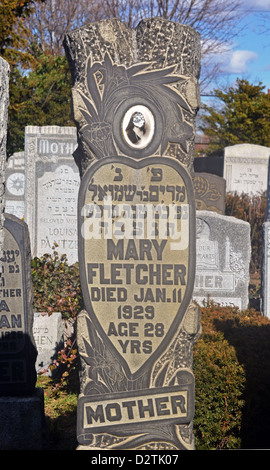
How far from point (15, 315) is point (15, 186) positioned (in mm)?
8680

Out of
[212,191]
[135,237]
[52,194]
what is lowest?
[135,237]

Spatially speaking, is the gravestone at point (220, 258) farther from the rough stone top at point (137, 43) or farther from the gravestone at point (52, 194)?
the rough stone top at point (137, 43)

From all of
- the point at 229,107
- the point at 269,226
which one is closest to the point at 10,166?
the point at 269,226

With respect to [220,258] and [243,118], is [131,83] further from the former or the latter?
[243,118]

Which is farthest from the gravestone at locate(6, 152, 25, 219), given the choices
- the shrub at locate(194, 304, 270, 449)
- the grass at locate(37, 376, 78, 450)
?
the shrub at locate(194, 304, 270, 449)

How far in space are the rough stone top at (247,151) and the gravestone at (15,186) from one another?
245 inches

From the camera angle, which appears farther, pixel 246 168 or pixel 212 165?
pixel 212 165

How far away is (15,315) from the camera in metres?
4.28

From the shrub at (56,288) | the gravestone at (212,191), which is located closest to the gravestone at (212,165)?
the gravestone at (212,191)

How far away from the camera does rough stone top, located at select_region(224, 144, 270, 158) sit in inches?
617

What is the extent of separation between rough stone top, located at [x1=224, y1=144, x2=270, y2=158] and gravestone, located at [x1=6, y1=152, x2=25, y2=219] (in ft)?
20.4

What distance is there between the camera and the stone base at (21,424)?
4168 millimetres

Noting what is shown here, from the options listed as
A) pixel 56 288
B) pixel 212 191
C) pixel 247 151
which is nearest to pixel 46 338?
pixel 56 288

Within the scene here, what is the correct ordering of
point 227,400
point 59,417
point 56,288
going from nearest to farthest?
1. point 227,400
2. point 59,417
3. point 56,288
